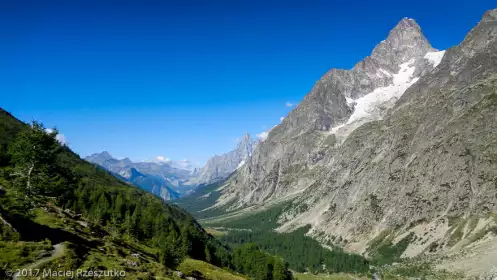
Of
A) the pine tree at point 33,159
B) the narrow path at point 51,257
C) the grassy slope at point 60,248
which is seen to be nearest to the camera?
the narrow path at point 51,257

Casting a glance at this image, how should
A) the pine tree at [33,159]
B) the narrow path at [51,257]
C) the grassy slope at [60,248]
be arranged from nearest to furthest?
the narrow path at [51,257], the grassy slope at [60,248], the pine tree at [33,159]

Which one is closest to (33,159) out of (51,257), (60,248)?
(60,248)

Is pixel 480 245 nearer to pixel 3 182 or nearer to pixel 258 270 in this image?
pixel 258 270

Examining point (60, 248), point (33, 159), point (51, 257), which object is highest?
point (33, 159)

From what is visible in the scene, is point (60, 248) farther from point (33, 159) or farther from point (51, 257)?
point (33, 159)

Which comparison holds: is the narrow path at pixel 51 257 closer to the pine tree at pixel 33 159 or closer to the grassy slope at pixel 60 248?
the grassy slope at pixel 60 248

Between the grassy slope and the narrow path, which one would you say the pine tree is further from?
the narrow path

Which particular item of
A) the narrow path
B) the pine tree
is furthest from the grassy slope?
the pine tree

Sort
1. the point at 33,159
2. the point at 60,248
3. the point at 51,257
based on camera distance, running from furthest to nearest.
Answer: the point at 33,159, the point at 60,248, the point at 51,257

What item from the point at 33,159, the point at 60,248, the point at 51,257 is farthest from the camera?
the point at 33,159

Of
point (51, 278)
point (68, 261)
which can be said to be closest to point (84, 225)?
point (68, 261)

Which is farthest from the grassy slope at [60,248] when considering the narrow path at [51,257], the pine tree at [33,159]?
the pine tree at [33,159]

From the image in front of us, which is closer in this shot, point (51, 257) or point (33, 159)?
point (51, 257)

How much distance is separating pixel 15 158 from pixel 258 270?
81.8 metres
